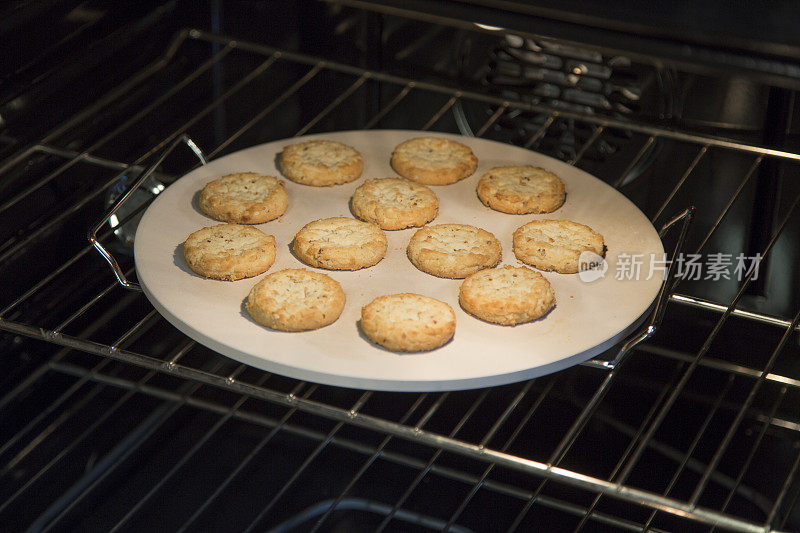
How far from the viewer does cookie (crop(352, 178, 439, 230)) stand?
1.28m

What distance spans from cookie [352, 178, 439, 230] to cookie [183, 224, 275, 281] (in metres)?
0.15

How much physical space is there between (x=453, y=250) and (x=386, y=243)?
9cm

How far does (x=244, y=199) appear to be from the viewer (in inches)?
50.8

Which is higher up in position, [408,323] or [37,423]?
[408,323]

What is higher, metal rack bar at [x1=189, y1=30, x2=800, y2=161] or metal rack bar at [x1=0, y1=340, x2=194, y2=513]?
metal rack bar at [x1=189, y1=30, x2=800, y2=161]

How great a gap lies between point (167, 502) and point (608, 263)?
0.75 m

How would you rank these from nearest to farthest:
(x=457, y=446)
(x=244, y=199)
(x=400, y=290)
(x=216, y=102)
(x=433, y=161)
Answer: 1. (x=457, y=446)
2. (x=400, y=290)
3. (x=244, y=199)
4. (x=433, y=161)
5. (x=216, y=102)

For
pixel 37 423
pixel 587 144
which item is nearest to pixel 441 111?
pixel 587 144

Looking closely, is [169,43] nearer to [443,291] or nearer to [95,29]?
[95,29]

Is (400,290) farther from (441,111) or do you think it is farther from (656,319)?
(441,111)

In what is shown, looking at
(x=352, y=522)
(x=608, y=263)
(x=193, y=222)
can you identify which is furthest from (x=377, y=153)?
(x=352, y=522)

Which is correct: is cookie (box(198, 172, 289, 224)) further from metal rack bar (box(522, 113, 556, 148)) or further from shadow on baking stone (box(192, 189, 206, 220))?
metal rack bar (box(522, 113, 556, 148))

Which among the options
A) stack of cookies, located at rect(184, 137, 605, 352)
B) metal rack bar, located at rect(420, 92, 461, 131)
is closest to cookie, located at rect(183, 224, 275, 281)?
stack of cookies, located at rect(184, 137, 605, 352)

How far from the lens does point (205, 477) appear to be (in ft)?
4.63
